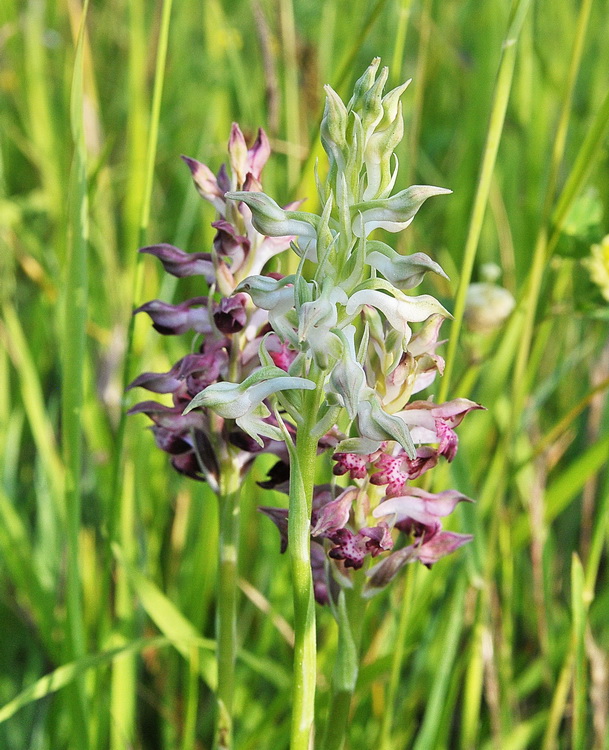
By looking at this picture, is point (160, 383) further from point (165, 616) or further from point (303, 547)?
point (165, 616)

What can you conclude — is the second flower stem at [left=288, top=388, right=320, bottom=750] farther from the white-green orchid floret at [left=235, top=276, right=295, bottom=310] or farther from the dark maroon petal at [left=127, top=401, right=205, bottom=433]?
the dark maroon petal at [left=127, top=401, right=205, bottom=433]

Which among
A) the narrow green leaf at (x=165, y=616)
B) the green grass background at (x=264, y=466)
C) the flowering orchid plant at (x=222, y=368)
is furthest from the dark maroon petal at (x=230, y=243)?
the narrow green leaf at (x=165, y=616)

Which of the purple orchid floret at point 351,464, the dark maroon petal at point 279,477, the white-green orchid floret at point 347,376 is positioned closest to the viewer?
the white-green orchid floret at point 347,376

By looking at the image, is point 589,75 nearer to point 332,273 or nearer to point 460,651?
point 460,651

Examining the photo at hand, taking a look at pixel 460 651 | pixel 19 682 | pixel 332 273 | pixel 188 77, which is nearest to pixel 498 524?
pixel 460 651

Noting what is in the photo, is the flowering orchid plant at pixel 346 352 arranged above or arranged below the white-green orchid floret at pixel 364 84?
below

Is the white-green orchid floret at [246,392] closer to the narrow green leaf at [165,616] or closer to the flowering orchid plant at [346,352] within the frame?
the flowering orchid plant at [346,352]

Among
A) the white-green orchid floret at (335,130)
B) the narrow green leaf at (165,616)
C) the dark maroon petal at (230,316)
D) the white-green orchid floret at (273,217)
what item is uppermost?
the white-green orchid floret at (335,130)
